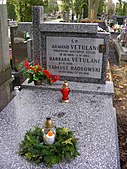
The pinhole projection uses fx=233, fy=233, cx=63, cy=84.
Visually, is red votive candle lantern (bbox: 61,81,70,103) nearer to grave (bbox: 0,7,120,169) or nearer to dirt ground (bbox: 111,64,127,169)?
grave (bbox: 0,7,120,169)

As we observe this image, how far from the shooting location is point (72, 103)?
12.0ft

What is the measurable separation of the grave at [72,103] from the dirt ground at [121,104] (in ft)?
1.05

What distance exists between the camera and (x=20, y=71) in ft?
17.1

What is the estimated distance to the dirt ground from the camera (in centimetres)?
321

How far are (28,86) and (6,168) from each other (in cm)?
217

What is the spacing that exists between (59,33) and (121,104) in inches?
74.3

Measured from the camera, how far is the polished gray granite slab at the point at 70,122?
2.30 meters

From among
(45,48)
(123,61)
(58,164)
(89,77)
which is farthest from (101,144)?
(123,61)

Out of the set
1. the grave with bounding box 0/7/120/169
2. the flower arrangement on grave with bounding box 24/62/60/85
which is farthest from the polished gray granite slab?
the flower arrangement on grave with bounding box 24/62/60/85

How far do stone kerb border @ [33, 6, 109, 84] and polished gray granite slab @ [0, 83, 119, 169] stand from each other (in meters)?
0.60

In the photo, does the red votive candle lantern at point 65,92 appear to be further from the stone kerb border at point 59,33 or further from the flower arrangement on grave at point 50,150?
the flower arrangement on grave at point 50,150

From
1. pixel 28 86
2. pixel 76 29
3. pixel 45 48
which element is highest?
pixel 76 29

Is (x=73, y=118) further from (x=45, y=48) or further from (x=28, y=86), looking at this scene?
(x=45, y=48)

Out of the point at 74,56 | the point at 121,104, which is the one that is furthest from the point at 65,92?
the point at 121,104
